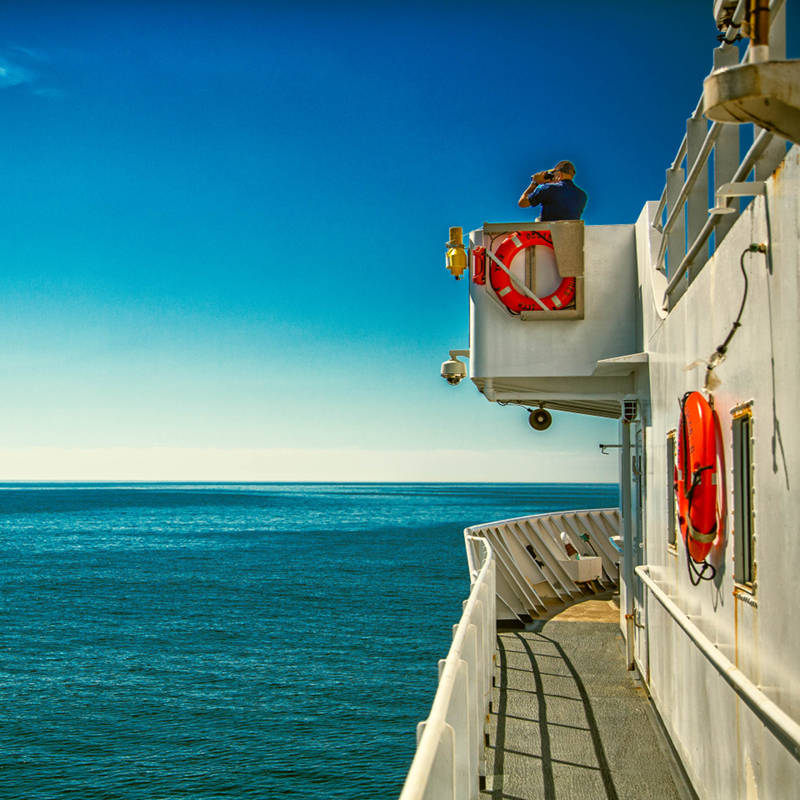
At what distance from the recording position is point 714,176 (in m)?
4.98

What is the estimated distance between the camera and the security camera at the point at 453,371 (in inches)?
456

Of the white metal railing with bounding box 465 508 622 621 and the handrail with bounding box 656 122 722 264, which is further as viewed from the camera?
the white metal railing with bounding box 465 508 622 621

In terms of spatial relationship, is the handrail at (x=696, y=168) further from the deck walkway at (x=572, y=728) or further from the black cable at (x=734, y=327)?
the deck walkway at (x=572, y=728)

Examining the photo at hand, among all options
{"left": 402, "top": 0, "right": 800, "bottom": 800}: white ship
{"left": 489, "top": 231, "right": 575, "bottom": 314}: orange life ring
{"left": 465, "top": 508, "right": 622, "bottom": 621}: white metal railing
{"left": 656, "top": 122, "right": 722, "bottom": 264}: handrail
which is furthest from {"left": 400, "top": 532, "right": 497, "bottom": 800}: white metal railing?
{"left": 465, "top": 508, "right": 622, "bottom": 621}: white metal railing

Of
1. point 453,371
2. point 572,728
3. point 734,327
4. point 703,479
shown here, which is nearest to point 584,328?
point 453,371

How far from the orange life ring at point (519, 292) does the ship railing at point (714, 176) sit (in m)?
1.93

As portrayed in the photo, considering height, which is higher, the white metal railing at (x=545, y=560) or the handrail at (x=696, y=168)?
the handrail at (x=696, y=168)

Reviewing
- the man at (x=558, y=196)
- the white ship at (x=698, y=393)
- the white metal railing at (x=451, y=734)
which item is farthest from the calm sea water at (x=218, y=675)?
the white metal railing at (x=451, y=734)

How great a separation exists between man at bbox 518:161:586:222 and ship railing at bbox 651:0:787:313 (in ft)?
7.08

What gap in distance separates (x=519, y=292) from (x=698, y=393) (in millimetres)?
5189

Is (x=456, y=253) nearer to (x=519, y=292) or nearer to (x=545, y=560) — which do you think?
(x=519, y=292)

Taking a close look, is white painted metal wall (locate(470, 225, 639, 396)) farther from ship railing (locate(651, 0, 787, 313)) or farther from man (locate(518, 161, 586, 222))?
ship railing (locate(651, 0, 787, 313))

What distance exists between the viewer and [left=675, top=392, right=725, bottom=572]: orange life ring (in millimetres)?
4406

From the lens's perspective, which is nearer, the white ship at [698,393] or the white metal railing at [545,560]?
the white ship at [698,393]
